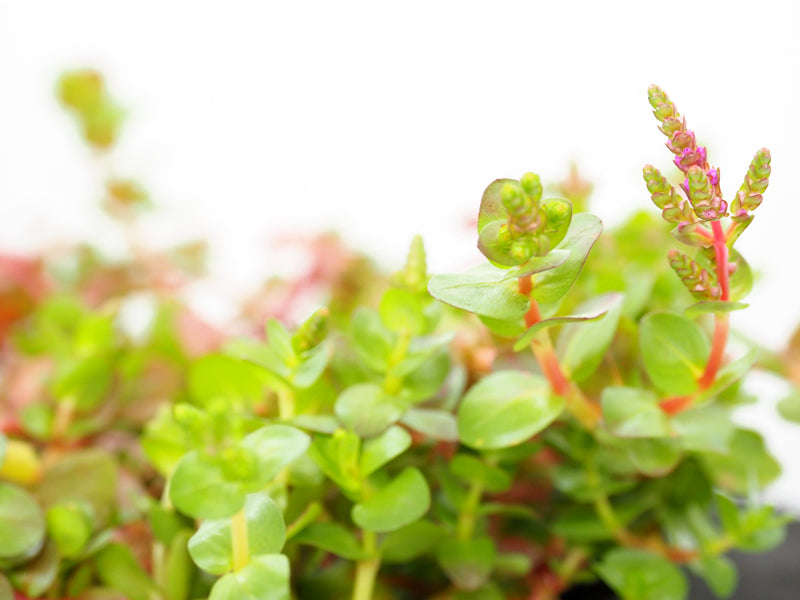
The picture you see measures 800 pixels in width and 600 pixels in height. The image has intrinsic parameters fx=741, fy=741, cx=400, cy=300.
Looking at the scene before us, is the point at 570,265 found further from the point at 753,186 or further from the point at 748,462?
the point at 748,462

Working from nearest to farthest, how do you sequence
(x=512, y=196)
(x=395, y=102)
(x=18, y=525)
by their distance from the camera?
1. (x=512, y=196)
2. (x=18, y=525)
3. (x=395, y=102)

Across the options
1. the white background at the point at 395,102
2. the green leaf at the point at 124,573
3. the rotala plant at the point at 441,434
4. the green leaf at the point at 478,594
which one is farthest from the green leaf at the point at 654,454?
the white background at the point at 395,102

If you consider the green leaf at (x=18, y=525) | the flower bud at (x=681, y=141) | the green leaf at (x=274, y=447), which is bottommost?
the green leaf at (x=18, y=525)

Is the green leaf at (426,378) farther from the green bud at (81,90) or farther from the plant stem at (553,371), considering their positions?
the green bud at (81,90)

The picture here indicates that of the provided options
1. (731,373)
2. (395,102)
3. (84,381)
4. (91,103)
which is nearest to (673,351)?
(731,373)

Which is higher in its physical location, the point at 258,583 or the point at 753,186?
the point at 753,186

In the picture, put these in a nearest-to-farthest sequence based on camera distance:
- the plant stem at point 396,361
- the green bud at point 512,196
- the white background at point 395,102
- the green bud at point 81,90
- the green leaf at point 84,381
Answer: the green bud at point 512,196 < the plant stem at point 396,361 < the green leaf at point 84,381 < the green bud at point 81,90 < the white background at point 395,102
